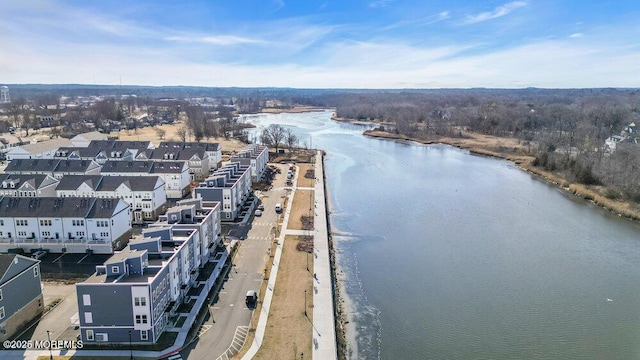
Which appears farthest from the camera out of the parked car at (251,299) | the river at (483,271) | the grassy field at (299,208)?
the grassy field at (299,208)

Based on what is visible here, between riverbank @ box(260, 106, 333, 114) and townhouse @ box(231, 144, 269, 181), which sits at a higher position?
riverbank @ box(260, 106, 333, 114)

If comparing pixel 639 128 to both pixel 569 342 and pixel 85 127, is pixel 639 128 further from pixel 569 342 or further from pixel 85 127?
pixel 85 127

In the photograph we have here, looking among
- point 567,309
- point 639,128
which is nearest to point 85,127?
point 567,309

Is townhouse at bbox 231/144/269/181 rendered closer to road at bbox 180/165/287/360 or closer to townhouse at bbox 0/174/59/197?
road at bbox 180/165/287/360

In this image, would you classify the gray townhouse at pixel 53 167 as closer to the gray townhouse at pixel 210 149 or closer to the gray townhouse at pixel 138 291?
the gray townhouse at pixel 210 149

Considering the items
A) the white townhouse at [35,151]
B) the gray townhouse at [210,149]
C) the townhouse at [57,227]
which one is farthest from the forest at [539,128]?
the townhouse at [57,227]

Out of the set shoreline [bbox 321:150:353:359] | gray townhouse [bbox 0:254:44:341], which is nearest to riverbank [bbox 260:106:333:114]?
shoreline [bbox 321:150:353:359]
